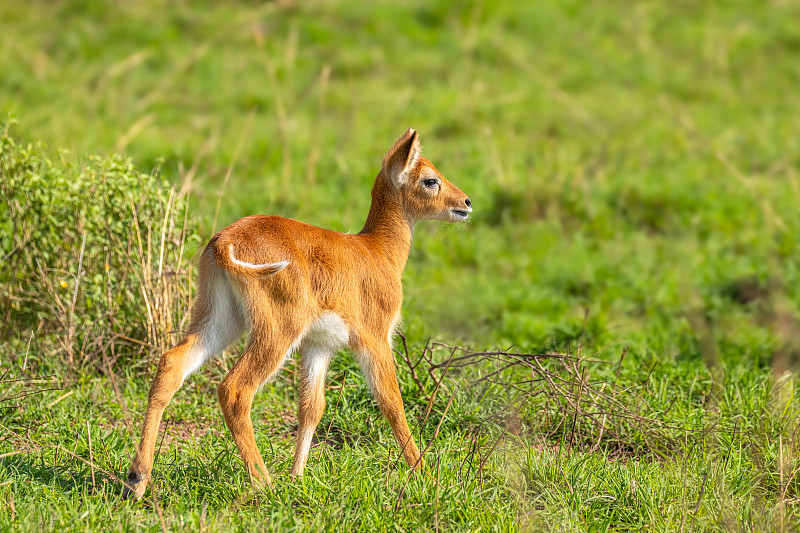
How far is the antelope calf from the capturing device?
162 inches

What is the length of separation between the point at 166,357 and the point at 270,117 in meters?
8.93

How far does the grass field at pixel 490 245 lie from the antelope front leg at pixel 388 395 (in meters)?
0.13

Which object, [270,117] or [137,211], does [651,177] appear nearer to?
[270,117]

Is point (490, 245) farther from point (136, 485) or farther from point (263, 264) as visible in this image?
point (136, 485)

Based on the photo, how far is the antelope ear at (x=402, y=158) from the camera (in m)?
4.77

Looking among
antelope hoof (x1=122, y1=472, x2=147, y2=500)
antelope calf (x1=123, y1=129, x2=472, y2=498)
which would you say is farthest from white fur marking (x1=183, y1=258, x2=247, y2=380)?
antelope hoof (x1=122, y1=472, x2=147, y2=500)

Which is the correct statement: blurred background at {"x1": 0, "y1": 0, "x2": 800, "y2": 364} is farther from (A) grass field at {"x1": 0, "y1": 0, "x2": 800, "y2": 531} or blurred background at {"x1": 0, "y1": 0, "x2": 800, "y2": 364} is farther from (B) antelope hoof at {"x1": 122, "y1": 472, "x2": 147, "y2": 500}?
(B) antelope hoof at {"x1": 122, "y1": 472, "x2": 147, "y2": 500}

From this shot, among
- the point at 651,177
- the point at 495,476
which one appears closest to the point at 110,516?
the point at 495,476

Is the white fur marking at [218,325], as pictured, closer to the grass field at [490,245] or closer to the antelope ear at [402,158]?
the grass field at [490,245]

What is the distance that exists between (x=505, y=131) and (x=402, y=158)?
7103 millimetres

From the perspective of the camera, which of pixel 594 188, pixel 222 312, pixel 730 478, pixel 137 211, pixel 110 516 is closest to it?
pixel 110 516

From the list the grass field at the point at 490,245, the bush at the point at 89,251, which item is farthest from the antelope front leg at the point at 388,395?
the bush at the point at 89,251

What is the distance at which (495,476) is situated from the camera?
4.50 meters

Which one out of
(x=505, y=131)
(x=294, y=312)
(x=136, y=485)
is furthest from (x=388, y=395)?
(x=505, y=131)
